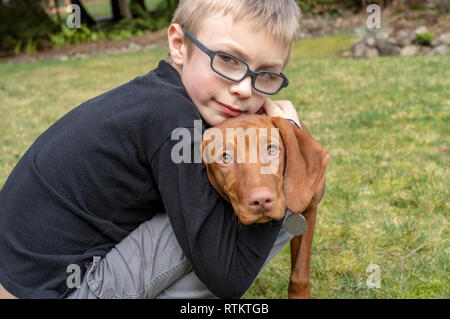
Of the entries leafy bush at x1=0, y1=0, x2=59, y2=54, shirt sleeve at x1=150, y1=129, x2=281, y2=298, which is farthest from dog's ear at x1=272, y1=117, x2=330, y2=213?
leafy bush at x1=0, y1=0, x2=59, y2=54

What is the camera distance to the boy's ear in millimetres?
2578

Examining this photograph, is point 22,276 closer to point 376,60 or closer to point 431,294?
point 431,294

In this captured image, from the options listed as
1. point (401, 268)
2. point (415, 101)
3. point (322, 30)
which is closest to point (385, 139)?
point (415, 101)

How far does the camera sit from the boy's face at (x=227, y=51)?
2.35 metres

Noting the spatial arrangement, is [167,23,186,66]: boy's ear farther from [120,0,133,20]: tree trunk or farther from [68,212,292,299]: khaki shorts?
[120,0,133,20]: tree trunk

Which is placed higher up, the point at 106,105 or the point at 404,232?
the point at 106,105

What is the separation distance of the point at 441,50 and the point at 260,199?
12493 mm

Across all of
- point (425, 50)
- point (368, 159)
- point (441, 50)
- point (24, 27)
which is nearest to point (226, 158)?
point (368, 159)

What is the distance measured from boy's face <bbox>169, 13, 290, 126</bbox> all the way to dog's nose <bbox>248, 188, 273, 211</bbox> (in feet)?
1.91

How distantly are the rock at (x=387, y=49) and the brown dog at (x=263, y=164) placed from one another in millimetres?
12043

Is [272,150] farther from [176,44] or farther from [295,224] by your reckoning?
[176,44]

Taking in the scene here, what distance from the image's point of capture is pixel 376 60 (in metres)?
12.2

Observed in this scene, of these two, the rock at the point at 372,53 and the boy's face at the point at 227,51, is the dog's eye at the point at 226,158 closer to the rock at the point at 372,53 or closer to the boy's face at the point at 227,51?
the boy's face at the point at 227,51

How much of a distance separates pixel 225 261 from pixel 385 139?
4.67m
